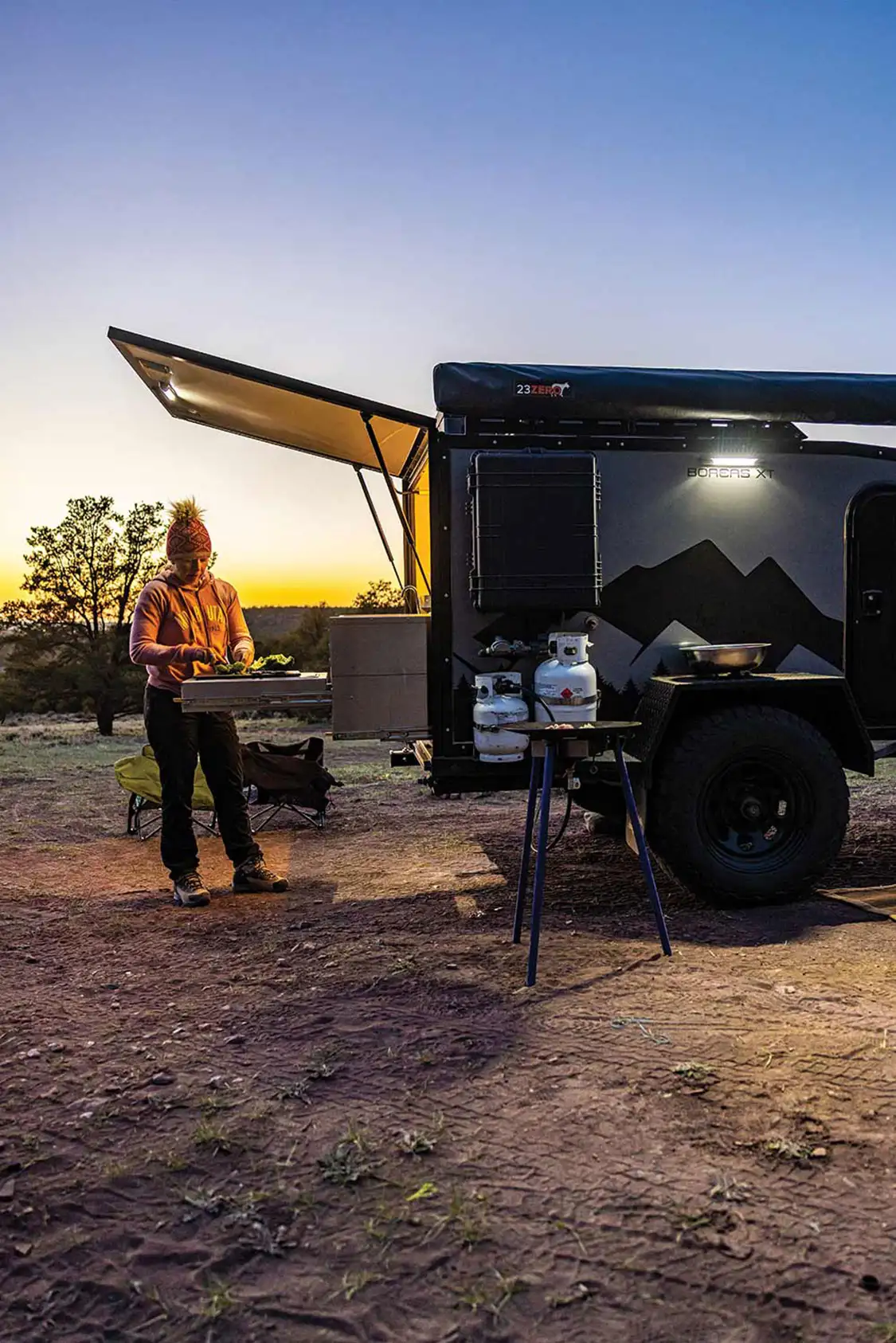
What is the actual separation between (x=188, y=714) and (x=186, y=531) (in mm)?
991

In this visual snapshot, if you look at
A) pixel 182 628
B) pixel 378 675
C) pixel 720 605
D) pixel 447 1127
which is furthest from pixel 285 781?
pixel 447 1127

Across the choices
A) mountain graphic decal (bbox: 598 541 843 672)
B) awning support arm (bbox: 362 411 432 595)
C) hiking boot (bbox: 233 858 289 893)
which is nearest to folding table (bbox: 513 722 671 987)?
mountain graphic decal (bbox: 598 541 843 672)

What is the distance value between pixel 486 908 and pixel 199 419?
3463 mm

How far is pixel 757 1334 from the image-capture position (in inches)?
75.2

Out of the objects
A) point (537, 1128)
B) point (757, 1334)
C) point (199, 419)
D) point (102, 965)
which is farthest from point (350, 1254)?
point (199, 419)

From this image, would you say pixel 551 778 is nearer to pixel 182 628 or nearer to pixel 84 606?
pixel 182 628

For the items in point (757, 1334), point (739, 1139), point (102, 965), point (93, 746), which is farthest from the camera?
point (93, 746)

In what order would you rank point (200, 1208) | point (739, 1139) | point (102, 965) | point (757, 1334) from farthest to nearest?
1. point (102, 965)
2. point (739, 1139)
3. point (200, 1208)
4. point (757, 1334)

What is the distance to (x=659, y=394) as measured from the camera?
16.3 feet

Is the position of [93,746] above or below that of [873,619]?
below

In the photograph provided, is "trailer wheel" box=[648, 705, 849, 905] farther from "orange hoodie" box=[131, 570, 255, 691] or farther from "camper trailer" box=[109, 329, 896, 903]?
"orange hoodie" box=[131, 570, 255, 691]

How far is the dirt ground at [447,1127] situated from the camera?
2.04 meters

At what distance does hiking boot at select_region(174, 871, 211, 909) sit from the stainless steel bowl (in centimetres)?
285

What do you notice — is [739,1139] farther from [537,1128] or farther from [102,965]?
[102,965]
